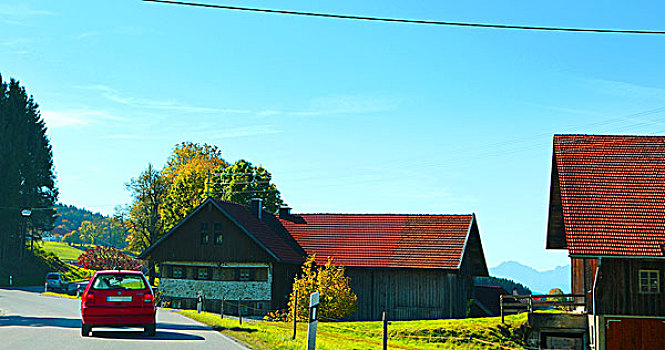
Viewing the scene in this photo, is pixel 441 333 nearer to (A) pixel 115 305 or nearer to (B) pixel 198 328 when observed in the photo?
(B) pixel 198 328

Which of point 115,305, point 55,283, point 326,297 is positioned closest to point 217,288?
point 326,297

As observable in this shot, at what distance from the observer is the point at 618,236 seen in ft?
102

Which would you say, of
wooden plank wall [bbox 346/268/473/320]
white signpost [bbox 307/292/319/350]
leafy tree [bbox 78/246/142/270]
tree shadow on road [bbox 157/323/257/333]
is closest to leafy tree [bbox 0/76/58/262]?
leafy tree [bbox 78/246/142/270]

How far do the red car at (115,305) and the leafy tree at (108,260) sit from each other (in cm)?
5735

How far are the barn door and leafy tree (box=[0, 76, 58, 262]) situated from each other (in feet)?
231

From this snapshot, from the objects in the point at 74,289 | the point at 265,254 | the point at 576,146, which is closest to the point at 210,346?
the point at 576,146

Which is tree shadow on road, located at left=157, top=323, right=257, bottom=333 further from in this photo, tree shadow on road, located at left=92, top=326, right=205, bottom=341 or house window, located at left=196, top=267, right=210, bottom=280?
house window, located at left=196, top=267, right=210, bottom=280

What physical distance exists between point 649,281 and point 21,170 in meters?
74.4

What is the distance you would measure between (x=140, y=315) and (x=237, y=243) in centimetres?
2808

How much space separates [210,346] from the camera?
1689 cm

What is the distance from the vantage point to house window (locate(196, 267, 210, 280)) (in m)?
47.7

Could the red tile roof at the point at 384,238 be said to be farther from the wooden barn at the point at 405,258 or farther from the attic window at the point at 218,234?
the attic window at the point at 218,234

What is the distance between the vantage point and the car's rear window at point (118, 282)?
18.6 m

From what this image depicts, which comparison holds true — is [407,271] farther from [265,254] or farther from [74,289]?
[74,289]
